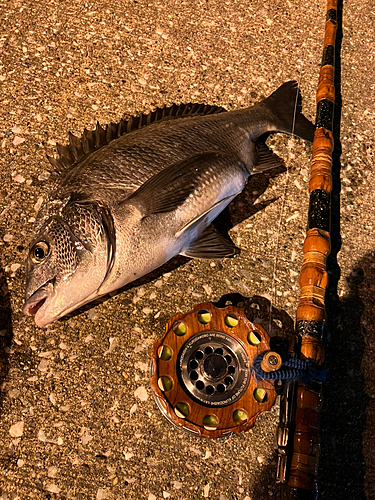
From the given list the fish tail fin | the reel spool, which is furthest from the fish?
the reel spool

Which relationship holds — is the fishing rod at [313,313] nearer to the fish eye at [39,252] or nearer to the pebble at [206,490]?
the pebble at [206,490]

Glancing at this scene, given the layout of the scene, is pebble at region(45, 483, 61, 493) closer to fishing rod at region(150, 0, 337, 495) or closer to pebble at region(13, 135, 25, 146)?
fishing rod at region(150, 0, 337, 495)

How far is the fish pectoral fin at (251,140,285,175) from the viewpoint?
1976 mm

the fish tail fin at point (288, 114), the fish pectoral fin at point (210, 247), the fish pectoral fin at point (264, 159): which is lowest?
the fish pectoral fin at point (210, 247)

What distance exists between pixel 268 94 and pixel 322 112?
444 millimetres

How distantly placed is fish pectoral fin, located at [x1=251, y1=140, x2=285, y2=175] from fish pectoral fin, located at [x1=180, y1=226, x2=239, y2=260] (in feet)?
1.38

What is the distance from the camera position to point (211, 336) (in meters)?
1.58

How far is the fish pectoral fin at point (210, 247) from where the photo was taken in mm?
1756

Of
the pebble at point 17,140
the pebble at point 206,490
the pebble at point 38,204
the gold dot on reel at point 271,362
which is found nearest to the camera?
the gold dot on reel at point 271,362

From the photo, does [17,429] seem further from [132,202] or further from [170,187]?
[170,187]

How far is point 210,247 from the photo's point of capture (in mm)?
1780

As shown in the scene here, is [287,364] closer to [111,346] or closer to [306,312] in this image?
[306,312]

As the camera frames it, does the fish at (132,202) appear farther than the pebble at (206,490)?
No

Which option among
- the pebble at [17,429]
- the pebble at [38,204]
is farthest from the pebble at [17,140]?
the pebble at [17,429]
